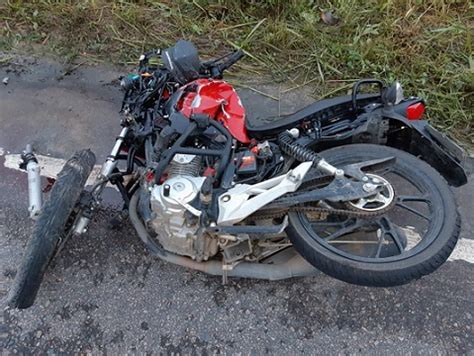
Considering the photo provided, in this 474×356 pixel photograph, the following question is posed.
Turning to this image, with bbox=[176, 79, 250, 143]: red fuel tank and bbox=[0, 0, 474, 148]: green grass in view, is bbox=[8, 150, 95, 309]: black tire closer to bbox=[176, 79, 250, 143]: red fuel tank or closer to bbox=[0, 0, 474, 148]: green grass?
bbox=[176, 79, 250, 143]: red fuel tank

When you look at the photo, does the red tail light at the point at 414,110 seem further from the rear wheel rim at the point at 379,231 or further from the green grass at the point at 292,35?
the green grass at the point at 292,35

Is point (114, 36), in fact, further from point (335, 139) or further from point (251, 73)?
point (335, 139)

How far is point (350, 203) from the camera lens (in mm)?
2471

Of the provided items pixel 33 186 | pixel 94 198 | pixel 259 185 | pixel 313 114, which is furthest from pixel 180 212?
pixel 313 114

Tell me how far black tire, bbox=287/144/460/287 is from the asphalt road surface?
58cm

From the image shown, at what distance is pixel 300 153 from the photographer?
104 inches

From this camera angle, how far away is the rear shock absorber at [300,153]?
2.54 metres

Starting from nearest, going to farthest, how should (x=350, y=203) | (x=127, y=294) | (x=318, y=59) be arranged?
1. (x=350, y=203)
2. (x=127, y=294)
3. (x=318, y=59)

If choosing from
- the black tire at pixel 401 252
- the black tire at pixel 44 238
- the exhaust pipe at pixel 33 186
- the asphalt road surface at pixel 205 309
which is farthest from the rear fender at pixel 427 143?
the exhaust pipe at pixel 33 186

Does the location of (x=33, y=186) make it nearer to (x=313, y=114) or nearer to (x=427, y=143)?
(x=313, y=114)

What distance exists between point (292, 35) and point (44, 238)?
9.27ft

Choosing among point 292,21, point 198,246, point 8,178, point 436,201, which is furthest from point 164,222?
point 292,21

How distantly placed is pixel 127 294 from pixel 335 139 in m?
1.42

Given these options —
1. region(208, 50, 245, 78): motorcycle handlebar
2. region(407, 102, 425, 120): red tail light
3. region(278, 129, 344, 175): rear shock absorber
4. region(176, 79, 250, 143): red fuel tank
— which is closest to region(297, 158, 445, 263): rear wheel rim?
region(278, 129, 344, 175): rear shock absorber
